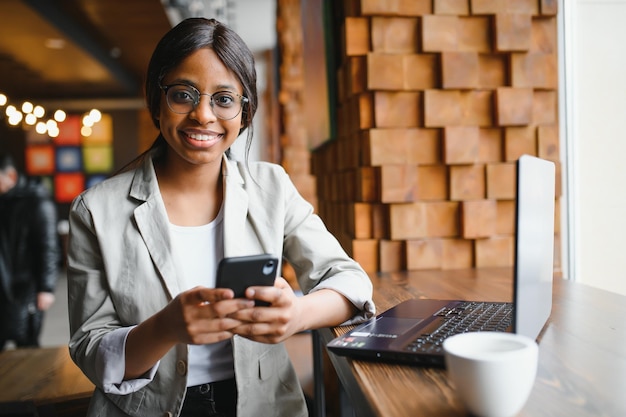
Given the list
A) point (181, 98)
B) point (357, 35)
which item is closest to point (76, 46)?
point (357, 35)

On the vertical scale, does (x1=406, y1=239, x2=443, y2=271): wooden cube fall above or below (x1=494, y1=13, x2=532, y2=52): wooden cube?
below

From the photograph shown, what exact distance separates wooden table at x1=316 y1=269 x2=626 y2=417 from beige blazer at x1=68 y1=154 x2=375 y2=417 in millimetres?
158

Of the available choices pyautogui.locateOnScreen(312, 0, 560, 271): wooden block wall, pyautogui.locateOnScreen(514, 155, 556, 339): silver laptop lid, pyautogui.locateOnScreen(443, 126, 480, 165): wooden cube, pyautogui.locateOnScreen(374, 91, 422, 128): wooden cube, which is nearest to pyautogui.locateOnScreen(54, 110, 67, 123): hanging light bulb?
pyautogui.locateOnScreen(312, 0, 560, 271): wooden block wall

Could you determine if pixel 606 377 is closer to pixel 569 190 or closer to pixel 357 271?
pixel 357 271

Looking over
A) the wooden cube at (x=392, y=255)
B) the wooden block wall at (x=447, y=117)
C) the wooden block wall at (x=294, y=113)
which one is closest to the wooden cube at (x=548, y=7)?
the wooden block wall at (x=447, y=117)

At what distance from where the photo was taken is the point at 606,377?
0.79 m

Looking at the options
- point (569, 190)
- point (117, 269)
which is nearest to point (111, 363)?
point (117, 269)

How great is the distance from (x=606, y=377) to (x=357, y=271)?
54 centimetres

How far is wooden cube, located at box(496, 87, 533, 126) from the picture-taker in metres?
1.80

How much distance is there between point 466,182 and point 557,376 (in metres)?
1.11

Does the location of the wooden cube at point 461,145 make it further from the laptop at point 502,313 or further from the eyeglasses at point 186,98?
the eyeglasses at point 186,98

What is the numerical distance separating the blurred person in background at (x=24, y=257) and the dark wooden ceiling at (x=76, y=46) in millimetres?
2660

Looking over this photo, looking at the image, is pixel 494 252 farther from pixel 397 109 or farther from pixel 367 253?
pixel 397 109

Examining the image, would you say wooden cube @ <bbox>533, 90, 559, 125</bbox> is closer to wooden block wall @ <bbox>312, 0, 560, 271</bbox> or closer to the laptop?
wooden block wall @ <bbox>312, 0, 560, 271</bbox>
